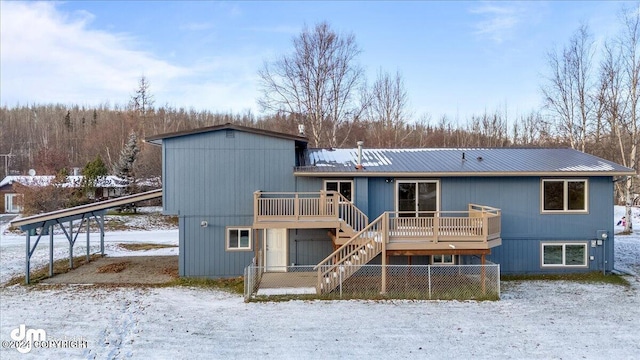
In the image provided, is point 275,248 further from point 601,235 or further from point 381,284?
point 601,235

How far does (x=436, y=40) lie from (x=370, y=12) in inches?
239

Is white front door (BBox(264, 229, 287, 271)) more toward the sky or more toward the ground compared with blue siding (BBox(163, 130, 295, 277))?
more toward the ground

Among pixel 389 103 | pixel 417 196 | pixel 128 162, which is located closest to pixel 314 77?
pixel 389 103

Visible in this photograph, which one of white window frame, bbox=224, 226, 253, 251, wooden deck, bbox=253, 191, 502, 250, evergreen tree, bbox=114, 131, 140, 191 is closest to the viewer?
wooden deck, bbox=253, 191, 502, 250

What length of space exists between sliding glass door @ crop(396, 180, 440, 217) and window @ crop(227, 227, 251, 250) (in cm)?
578

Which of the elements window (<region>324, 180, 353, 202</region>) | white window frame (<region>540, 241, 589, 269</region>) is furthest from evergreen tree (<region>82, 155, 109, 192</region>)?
white window frame (<region>540, 241, 589, 269</region>)

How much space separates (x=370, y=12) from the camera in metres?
28.5

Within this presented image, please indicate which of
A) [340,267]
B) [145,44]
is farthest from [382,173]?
[145,44]

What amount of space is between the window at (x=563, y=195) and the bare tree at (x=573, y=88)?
586 inches

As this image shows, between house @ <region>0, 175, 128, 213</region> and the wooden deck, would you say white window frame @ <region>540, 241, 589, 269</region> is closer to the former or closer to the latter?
the wooden deck

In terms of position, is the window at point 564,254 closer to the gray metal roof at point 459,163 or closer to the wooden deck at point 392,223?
the gray metal roof at point 459,163

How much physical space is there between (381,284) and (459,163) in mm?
5911

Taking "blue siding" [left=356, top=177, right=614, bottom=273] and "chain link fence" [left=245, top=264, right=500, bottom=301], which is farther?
"blue siding" [left=356, top=177, right=614, bottom=273]

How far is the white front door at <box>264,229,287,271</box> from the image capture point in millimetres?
14734
